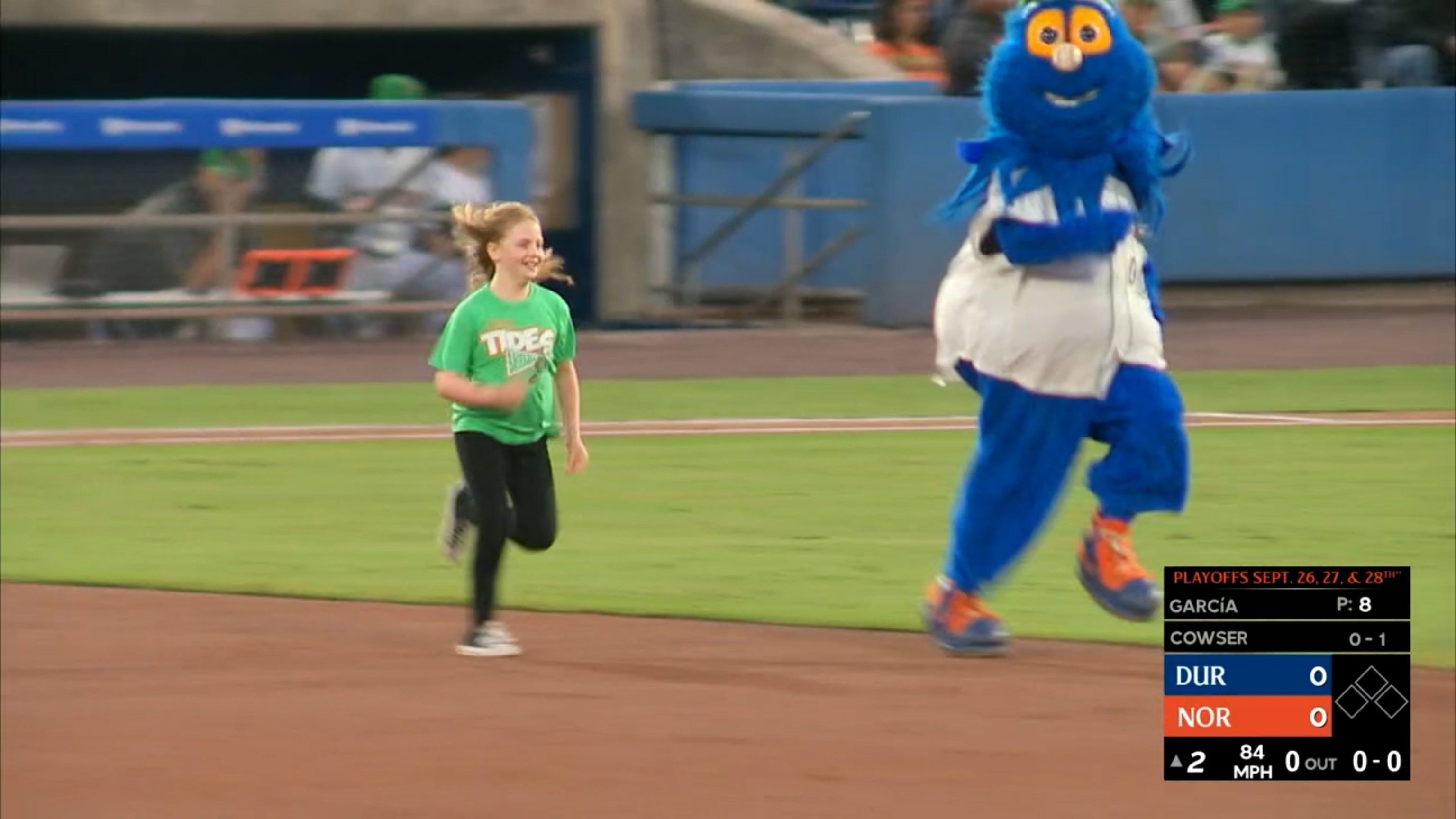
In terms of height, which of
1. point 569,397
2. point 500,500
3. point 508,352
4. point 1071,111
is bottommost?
point 500,500

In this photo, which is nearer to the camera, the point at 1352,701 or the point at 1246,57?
the point at 1352,701

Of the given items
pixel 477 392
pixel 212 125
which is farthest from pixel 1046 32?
pixel 212 125

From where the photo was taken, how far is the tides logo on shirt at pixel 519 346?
25.4ft

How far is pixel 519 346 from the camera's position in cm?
777

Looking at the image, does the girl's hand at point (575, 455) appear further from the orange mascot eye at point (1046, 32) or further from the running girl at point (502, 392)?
the orange mascot eye at point (1046, 32)

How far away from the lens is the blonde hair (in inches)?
304

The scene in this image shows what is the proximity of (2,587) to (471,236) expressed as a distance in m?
2.62

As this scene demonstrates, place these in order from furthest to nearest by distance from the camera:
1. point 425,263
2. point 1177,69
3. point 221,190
A: point 1177,69 → point 425,263 → point 221,190

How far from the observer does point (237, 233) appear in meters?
17.5

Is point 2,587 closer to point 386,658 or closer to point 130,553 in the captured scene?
point 130,553

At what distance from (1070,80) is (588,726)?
7.66 feet

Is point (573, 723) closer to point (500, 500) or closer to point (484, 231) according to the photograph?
point (500, 500)

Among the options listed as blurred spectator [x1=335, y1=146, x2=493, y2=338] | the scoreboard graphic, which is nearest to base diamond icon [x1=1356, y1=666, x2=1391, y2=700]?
the scoreboard graphic

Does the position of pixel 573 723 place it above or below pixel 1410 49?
below
